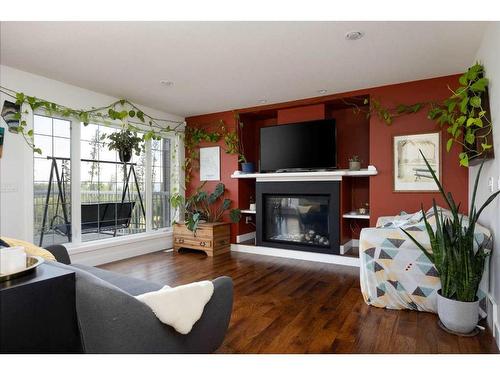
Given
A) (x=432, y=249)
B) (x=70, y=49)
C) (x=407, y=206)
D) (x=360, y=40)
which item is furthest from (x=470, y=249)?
(x=70, y=49)

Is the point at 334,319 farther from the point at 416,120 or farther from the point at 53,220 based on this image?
the point at 53,220

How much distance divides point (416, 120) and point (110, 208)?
428 centimetres

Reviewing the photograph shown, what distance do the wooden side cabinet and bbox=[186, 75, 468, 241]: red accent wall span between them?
26cm

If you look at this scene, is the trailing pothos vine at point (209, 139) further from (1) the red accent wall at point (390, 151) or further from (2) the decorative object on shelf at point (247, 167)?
(1) the red accent wall at point (390, 151)

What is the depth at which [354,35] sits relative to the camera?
96.8 inches

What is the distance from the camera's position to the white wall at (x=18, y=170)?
3135 millimetres

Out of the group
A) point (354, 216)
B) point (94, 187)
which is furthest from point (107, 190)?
point (354, 216)

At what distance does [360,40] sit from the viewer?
2553 mm

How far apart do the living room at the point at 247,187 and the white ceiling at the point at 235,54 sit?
3 cm

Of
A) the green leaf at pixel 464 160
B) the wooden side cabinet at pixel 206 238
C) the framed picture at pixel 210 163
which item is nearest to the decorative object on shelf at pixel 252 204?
the wooden side cabinet at pixel 206 238

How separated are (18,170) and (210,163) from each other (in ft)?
8.85

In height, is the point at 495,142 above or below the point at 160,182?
above

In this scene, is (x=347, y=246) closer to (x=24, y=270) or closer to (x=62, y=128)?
(x=24, y=270)

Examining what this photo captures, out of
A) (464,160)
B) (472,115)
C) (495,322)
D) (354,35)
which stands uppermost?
(354,35)
